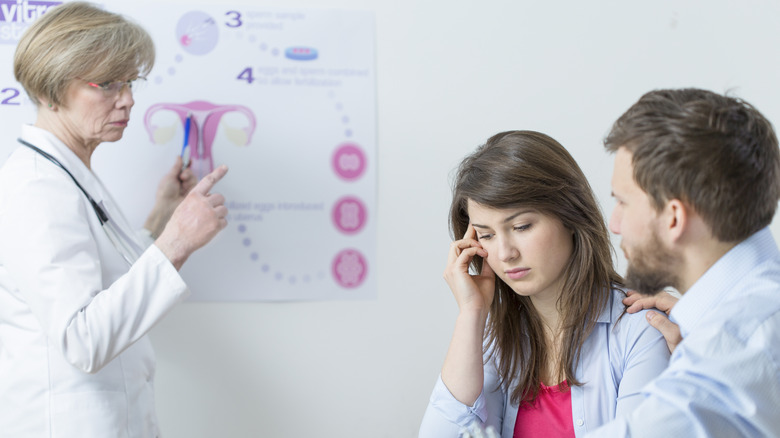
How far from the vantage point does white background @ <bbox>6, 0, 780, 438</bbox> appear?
1.81m

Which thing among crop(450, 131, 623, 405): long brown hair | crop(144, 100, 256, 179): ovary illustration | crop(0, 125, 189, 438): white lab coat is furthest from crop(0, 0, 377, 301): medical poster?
crop(450, 131, 623, 405): long brown hair

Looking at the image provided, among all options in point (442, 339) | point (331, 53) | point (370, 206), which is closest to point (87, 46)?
point (331, 53)

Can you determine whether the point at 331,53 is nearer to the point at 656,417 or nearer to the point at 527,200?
the point at 527,200

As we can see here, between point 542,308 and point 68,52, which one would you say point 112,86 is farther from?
point 542,308

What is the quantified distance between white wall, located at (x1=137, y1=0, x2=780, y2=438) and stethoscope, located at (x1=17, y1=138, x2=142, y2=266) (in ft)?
1.29

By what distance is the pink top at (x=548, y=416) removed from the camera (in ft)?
4.18

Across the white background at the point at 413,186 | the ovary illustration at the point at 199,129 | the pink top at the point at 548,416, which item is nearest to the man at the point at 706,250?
the pink top at the point at 548,416

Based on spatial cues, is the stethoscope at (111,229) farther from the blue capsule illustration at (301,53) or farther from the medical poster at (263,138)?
the blue capsule illustration at (301,53)

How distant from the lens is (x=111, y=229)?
1393 mm

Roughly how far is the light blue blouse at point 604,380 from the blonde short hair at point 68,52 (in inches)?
36.4

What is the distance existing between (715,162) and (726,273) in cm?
15

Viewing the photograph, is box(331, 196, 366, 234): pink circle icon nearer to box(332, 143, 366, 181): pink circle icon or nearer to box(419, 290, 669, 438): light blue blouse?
box(332, 143, 366, 181): pink circle icon

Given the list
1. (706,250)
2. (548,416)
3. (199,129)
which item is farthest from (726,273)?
(199,129)

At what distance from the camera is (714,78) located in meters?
2.03
